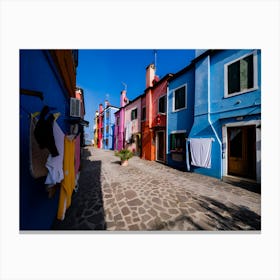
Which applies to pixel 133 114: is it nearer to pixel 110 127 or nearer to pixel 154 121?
pixel 154 121

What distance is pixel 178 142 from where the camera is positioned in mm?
7246

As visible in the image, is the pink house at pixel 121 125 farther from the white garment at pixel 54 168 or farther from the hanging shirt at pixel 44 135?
the hanging shirt at pixel 44 135

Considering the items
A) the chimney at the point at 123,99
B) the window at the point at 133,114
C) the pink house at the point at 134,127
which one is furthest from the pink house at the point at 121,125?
the window at the point at 133,114

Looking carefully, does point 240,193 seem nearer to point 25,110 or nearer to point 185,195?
point 185,195

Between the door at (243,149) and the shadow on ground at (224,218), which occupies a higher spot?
the door at (243,149)

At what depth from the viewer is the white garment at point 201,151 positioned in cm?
515

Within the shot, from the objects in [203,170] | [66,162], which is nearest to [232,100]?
[203,170]

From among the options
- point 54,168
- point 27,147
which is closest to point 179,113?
point 54,168

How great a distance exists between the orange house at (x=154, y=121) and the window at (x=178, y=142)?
44.3 inches

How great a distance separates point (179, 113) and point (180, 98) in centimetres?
93

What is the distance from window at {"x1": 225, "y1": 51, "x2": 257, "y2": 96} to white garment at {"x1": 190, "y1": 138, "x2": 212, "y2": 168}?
2.17m

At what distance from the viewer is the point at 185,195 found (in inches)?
136

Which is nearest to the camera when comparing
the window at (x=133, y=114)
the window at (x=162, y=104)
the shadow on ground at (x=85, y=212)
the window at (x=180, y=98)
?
the shadow on ground at (x=85, y=212)
